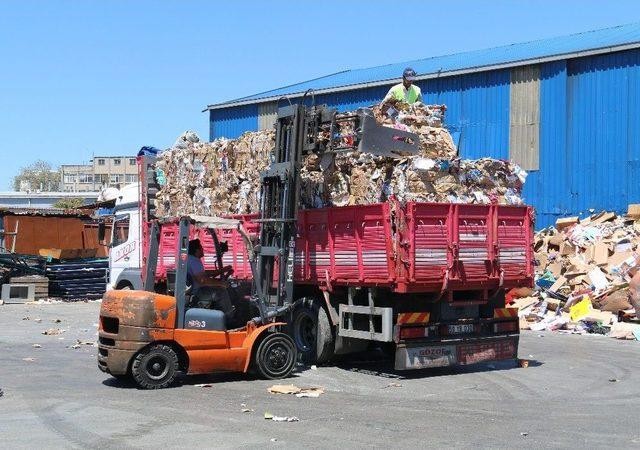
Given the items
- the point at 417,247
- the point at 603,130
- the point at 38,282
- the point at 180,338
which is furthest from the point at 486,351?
the point at 38,282

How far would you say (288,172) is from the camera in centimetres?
1190

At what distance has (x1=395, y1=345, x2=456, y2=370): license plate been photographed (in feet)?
37.0

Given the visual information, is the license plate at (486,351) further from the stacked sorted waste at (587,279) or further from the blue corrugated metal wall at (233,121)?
the blue corrugated metal wall at (233,121)

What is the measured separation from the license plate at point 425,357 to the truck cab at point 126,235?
10608 millimetres

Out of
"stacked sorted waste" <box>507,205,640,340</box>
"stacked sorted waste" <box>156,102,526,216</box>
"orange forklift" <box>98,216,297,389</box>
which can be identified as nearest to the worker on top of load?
"stacked sorted waste" <box>156,102,526,216</box>

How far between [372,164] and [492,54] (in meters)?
21.9

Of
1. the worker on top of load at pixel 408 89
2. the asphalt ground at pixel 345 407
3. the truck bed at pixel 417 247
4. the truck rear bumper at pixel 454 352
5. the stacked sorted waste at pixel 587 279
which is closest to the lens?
the asphalt ground at pixel 345 407

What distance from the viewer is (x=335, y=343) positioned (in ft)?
40.6

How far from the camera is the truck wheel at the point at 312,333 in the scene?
40.5 ft

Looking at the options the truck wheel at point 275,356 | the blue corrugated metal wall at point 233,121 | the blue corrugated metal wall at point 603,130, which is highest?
the blue corrugated metal wall at point 233,121

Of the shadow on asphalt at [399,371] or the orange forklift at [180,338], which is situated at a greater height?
the orange forklift at [180,338]

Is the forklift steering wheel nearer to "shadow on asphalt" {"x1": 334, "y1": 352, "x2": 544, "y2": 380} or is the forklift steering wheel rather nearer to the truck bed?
the truck bed

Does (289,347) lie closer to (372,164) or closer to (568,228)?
(372,164)

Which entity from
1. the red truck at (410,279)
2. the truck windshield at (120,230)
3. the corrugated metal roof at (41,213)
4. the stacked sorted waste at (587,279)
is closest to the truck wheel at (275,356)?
the red truck at (410,279)
